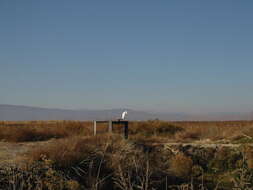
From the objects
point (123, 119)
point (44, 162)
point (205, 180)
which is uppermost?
point (123, 119)

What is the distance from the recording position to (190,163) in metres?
13.2

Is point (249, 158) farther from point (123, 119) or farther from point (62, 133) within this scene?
point (62, 133)

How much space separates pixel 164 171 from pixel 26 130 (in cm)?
788

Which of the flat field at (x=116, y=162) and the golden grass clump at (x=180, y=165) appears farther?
the golden grass clump at (x=180, y=165)

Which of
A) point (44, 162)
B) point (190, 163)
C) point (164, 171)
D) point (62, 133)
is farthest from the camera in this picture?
point (62, 133)

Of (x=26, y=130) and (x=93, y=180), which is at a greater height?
(x=26, y=130)

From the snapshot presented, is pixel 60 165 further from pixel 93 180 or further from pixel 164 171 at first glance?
pixel 164 171

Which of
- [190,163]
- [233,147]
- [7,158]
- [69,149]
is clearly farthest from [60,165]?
[233,147]

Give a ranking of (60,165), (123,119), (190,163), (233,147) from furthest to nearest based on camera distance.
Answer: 1. (123,119)
2. (233,147)
3. (190,163)
4. (60,165)

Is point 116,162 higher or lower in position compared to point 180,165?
higher

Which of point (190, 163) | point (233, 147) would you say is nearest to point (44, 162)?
A: point (190, 163)

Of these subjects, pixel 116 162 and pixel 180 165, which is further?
pixel 180 165

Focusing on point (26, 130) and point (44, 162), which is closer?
point (44, 162)

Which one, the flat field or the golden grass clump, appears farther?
the golden grass clump
